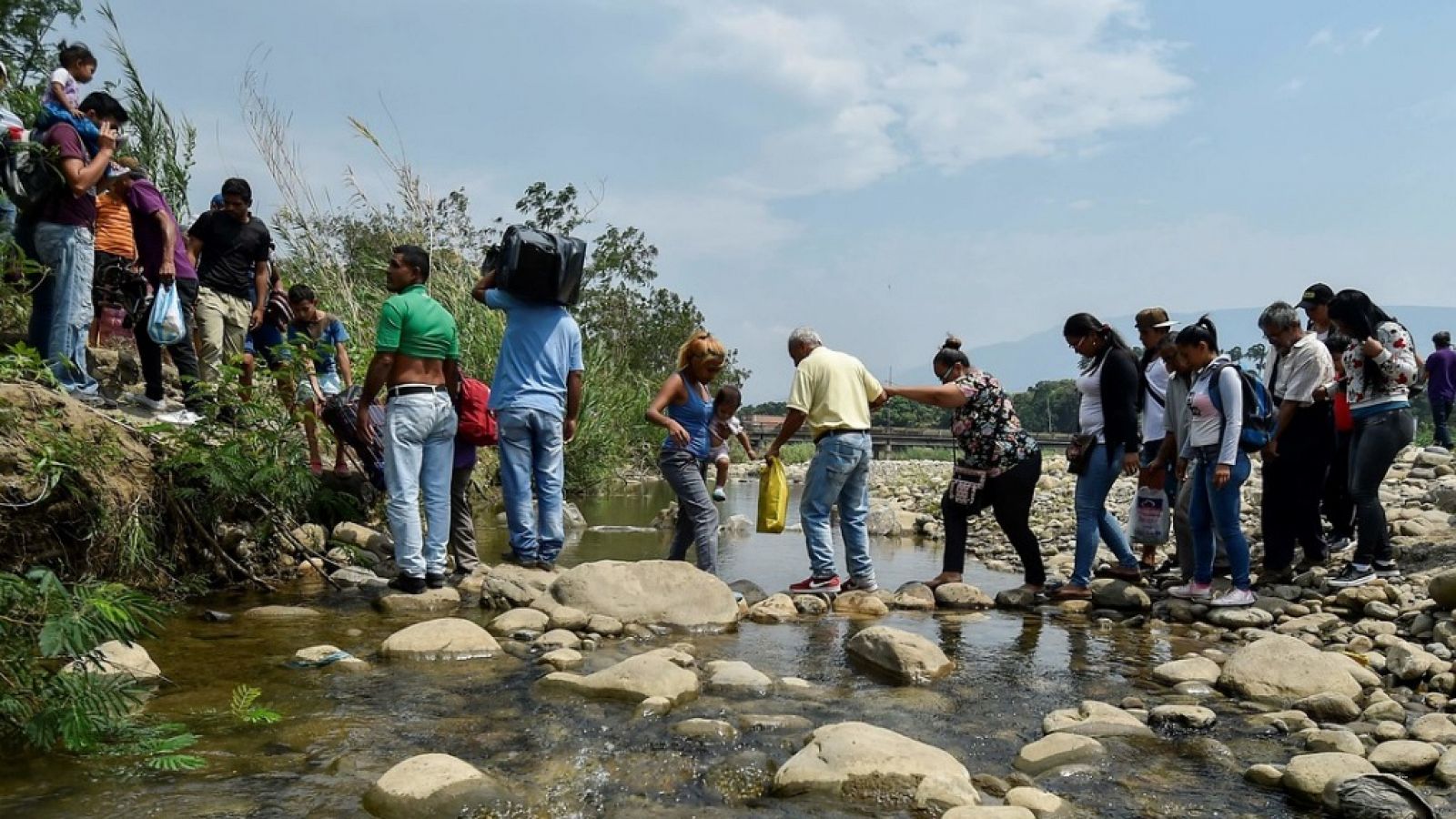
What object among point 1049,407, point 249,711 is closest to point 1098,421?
point 249,711

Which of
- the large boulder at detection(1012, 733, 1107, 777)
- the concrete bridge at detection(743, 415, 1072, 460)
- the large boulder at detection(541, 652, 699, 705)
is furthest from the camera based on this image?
the concrete bridge at detection(743, 415, 1072, 460)

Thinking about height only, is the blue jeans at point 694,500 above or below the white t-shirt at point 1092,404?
below

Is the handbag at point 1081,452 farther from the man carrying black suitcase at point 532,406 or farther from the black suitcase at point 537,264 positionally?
the black suitcase at point 537,264

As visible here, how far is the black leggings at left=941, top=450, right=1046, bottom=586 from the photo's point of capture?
254 inches

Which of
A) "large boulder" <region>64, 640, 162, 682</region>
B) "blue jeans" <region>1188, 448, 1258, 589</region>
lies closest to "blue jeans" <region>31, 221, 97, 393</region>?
"large boulder" <region>64, 640, 162, 682</region>

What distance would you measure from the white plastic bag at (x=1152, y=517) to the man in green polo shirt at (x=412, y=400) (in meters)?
4.49

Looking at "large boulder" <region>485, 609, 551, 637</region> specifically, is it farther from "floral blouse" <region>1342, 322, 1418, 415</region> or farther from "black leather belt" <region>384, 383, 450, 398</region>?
"floral blouse" <region>1342, 322, 1418, 415</region>

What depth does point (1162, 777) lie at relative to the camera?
325 centimetres

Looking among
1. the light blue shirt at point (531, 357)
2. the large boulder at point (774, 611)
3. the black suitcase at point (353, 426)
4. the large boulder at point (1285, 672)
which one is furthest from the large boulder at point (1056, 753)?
the black suitcase at point (353, 426)

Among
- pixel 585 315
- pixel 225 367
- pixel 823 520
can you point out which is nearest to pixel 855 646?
pixel 823 520

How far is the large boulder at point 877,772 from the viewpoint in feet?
9.79

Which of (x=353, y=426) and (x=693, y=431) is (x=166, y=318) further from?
(x=693, y=431)

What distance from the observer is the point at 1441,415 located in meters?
14.3

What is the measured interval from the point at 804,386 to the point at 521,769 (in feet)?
11.4
